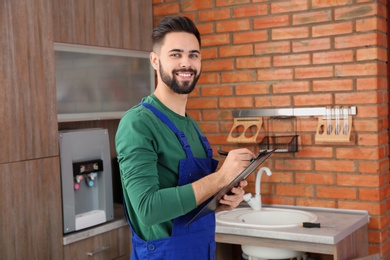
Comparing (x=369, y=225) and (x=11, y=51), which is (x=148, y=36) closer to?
(x=11, y=51)

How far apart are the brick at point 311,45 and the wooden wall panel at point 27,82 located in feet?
4.51

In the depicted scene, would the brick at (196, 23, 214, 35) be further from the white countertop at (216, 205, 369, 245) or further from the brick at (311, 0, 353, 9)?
the white countertop at (216, 205, 369, 245)

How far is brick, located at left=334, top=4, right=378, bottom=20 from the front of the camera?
288cm

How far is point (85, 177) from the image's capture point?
305 centimetres

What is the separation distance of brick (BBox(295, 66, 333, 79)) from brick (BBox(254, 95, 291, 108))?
5.8 inches

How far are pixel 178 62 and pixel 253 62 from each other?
1.61 metres

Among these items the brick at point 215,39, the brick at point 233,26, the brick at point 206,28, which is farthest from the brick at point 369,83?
the brick at point 206,28

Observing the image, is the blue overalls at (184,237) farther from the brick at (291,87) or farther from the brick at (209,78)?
the brick at (209,78)

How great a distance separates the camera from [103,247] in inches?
121

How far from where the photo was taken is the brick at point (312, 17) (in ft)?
9.87

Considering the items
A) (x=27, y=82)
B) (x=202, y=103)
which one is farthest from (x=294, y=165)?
(x=27, y=82)

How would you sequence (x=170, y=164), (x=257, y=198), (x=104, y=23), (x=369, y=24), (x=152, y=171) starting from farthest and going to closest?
(x=104, y=23)
(x=257, y=198)
(x=369, y=24)
(x=170, y=164)
(x=152, y=171)

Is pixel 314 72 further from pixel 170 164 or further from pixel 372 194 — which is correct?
pixel 170 164

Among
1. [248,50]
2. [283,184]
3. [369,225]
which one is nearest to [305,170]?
[283,184]
